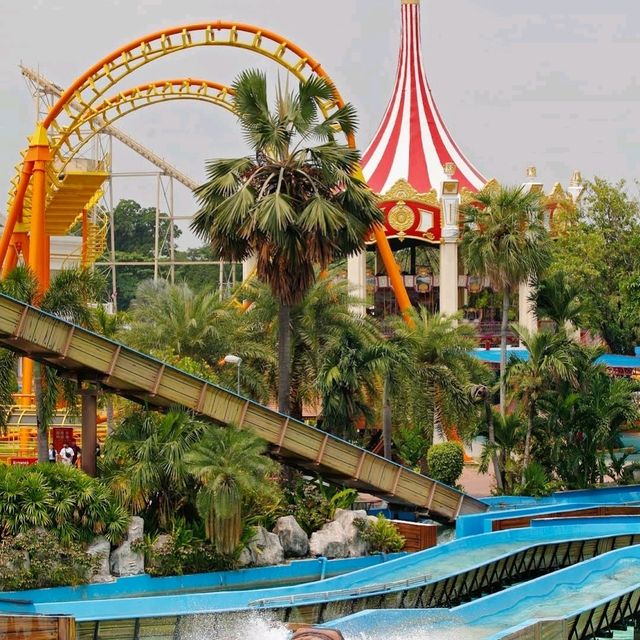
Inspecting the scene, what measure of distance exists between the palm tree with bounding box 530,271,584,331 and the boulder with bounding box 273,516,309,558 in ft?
37.9

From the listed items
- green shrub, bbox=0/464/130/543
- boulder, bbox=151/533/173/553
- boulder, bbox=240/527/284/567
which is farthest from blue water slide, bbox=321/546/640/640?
green shrub, bbox=0/464/130/543

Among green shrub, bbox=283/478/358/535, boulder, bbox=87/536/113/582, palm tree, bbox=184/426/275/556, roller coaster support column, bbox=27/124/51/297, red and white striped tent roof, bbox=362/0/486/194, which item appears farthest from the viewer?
red and white striped tent roof, bbox=362/0/486/194

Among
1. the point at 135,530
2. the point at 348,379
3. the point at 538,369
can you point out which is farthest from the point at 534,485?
the point at 135,530

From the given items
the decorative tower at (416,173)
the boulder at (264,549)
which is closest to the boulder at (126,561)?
the boulder at (264,549)

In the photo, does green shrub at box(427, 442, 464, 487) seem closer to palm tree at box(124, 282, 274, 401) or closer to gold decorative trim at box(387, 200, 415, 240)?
palm tree at box(124, 282, 274, 401)

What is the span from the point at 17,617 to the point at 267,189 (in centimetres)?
1530

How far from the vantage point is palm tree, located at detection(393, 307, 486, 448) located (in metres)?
35.7

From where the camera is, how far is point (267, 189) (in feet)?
102

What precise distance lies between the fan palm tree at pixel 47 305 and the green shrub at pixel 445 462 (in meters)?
10.0

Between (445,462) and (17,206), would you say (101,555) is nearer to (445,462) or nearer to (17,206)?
(445,462)

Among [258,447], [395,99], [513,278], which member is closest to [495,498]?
[513,278]

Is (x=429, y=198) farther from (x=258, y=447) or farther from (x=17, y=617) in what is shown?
(x=17, y=617)

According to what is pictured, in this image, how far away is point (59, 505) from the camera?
25.3 metres

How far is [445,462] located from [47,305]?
1143 centimetres
